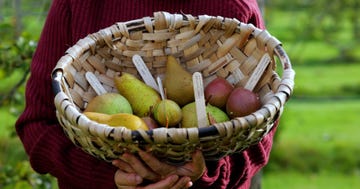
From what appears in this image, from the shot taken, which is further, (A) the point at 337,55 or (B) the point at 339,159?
(A) the point at 337,55

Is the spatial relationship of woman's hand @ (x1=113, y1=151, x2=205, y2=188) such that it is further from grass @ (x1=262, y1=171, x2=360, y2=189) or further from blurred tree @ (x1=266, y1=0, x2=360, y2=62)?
blurred tree @ (x1=266, y1=0, x2=360, y2=62)

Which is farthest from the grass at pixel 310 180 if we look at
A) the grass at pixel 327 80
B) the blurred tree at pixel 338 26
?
the grass at pixel 327 80

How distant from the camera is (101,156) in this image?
1.61m

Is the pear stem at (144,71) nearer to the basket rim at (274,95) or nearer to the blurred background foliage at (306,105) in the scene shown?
the basket rim at (274,95)

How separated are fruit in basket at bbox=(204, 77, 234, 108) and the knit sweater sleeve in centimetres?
38

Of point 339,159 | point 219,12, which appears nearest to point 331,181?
point 339,159

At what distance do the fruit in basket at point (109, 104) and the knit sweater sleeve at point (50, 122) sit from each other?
9.9 inches

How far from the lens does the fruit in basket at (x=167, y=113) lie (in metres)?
1.71

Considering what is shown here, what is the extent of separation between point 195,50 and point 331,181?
4.45 meters

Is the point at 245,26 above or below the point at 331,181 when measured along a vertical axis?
above

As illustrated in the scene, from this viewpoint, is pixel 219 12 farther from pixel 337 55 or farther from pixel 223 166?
pixel 337 55

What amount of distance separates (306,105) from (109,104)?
694 centimetres

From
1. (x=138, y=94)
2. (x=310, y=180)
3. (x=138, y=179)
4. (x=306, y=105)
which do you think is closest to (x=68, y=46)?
(x=138, y=94)

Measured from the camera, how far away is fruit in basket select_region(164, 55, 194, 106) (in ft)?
6.04
